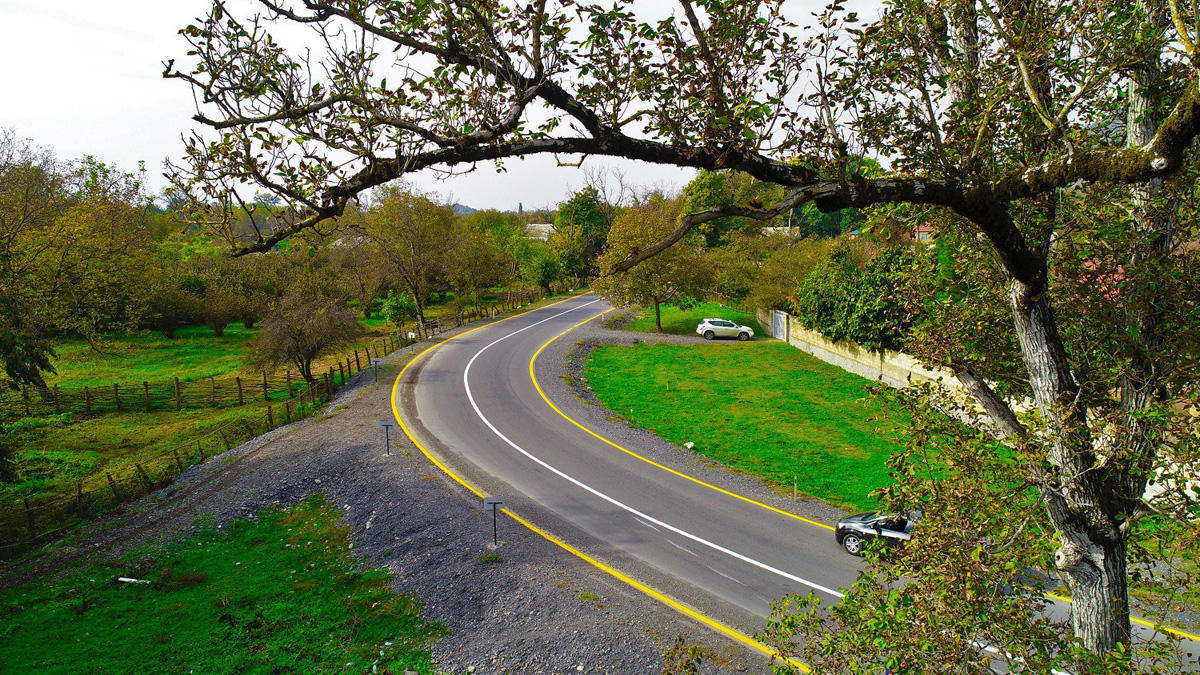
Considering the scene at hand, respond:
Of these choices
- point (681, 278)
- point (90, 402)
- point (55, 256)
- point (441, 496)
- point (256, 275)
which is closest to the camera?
point (441, 496)

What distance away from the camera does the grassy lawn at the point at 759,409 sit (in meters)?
19.4

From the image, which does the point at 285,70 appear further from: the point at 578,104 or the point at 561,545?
the point at 561,545

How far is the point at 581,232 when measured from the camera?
74.7 meters

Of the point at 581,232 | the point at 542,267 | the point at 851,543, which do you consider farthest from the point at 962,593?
the point at 581,232

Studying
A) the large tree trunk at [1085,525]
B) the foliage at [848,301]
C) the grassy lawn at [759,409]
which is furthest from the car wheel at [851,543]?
the foliage at [848,301]

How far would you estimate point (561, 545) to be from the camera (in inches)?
584

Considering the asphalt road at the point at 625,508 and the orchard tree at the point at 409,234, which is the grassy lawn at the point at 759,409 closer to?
the asphalt road at the point at 625,508

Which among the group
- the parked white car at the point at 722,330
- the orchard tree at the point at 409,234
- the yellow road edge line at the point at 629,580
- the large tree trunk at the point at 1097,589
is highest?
the orchard tree at the point at 409,234

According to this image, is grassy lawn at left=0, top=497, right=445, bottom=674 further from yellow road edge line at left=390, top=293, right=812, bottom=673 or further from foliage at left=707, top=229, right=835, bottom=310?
foliage at left=707, top=229, right=835, bottom=310

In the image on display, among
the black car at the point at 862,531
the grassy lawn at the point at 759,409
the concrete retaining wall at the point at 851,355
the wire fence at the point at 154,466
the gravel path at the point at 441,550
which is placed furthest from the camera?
the concrete retaining wall at the point at 851,355

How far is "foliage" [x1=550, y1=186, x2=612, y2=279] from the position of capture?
71625 mm

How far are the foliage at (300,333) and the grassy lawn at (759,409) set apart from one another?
13043 mm

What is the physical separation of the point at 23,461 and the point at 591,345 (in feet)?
89.9

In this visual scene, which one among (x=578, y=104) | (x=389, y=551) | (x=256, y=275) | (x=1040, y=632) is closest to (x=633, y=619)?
(x=389, y=551)
